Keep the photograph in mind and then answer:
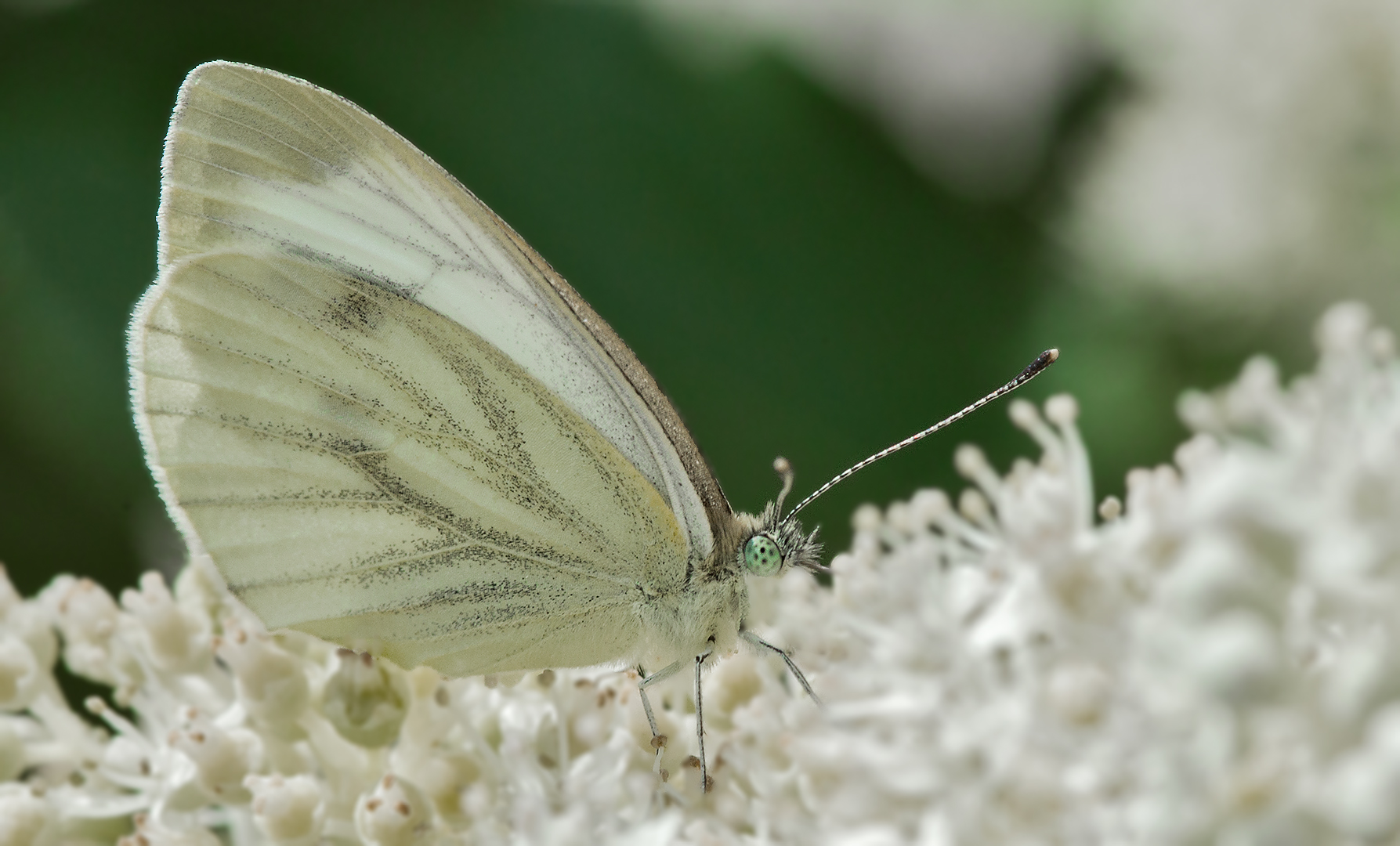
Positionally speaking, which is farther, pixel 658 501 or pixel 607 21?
pixel 607 21

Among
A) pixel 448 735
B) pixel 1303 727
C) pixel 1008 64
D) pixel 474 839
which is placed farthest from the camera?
pixel 1008 64

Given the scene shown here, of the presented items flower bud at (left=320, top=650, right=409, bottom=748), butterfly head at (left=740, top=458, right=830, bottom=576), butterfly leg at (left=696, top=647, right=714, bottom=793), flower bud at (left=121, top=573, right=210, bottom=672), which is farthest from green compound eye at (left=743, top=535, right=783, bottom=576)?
flower bud at (left=121, top=573, right=210, bottom=672)

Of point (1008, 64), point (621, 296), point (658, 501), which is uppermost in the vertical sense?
point (1008, 64)

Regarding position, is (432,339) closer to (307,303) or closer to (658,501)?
(307,303)

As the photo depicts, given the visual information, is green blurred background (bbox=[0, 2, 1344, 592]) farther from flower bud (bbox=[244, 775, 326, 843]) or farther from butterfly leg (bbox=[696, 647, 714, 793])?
flower bud (bbox=[244, 775, 326, 843])

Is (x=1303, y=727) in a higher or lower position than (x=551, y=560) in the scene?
lower

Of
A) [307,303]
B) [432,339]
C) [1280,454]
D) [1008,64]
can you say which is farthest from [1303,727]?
[1008,64]

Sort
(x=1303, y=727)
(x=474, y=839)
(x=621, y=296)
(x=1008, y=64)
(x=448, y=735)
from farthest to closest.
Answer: (x=1008, y=64) → (x=621, y=296) → (x=448, y=735) → (x=474, y=839) → (x=1303, y=727)
